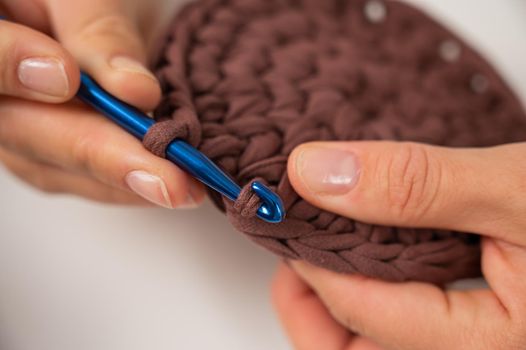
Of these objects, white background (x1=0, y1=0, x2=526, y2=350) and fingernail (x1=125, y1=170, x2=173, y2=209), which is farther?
white background (x1=0, y1=0, x2=526, y2=350)

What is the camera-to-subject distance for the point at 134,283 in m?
0.67

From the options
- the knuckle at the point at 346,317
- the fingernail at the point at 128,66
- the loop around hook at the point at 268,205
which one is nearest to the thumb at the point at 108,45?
the fingernail at the point at 128,66

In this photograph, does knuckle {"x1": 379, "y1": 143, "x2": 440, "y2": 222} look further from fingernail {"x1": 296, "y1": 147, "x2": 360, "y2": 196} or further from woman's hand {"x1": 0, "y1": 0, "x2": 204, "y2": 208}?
woman's hand {"x1": 0, "y1": 0, "x2": 204, "y2": 208}

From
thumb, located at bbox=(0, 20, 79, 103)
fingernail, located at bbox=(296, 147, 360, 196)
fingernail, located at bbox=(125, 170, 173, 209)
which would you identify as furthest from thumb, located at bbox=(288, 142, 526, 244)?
thumb, located at bbox=(0, 20, 79, 103)

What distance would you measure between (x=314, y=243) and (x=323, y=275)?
0.05m

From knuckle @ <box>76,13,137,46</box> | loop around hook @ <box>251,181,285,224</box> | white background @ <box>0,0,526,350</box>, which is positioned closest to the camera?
loop around hook @ <box>251,181,285,224</box>

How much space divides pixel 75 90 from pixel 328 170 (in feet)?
0.79

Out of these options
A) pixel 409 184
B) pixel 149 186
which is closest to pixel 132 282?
pixel 149 186

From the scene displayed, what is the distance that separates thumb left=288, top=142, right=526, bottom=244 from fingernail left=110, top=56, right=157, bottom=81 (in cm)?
16

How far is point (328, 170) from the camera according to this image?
0.46 meters

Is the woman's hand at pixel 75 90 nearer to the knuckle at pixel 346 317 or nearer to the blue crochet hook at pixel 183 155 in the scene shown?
the blue crochet hook at pixel 183 155

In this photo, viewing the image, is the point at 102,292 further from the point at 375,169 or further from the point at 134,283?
the point at 375,169

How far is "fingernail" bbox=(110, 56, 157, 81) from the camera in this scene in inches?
18.6

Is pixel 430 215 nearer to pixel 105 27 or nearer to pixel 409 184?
pixel 409 184
